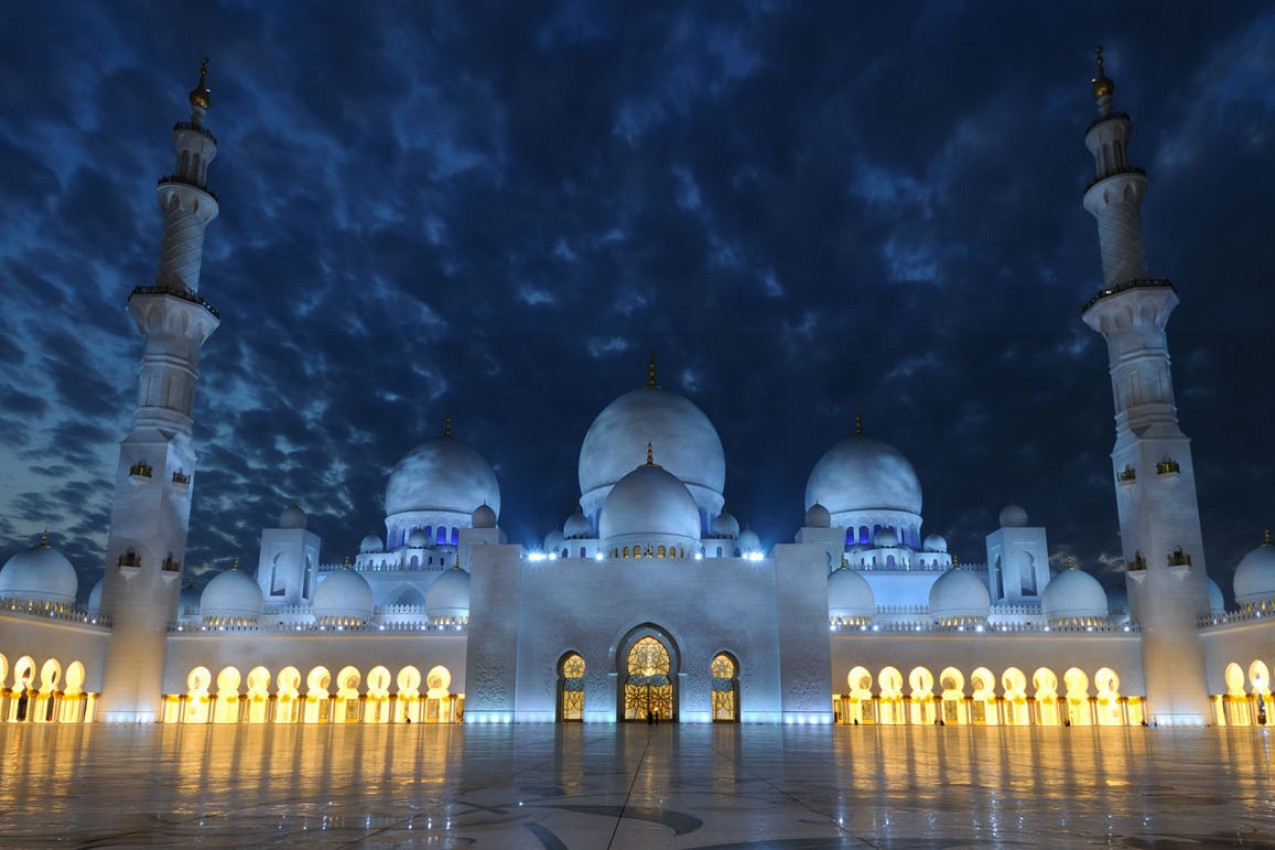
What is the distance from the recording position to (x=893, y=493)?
3491cm

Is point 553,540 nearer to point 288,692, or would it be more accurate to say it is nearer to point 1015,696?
point 288,692

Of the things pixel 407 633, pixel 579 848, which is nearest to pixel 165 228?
pixel 407 633

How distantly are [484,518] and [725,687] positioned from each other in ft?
39.3

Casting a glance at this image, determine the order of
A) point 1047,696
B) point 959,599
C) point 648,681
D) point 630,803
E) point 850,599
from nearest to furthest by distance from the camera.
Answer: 1. point 630,803
2. point 648,681
3. point 1047,696
4. point 959,599
5. point 850,599

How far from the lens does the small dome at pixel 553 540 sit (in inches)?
1266

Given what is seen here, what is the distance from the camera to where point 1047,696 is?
26.3m

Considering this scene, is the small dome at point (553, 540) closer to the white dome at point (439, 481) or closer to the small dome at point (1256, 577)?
the white dome at point (439, 481)

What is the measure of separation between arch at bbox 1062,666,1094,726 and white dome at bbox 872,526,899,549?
809 centimetres

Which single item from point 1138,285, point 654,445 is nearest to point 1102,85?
point 1138,285

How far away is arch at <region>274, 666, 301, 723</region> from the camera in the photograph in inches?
1061

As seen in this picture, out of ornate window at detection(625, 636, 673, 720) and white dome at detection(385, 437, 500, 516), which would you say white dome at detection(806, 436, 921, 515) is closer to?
white dome at detection(385, 437, 500, 516)

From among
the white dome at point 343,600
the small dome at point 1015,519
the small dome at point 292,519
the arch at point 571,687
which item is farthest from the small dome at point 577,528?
the small dome at point 1015,519

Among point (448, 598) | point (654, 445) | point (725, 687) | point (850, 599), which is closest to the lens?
point (725, 687)

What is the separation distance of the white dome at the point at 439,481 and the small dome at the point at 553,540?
3.35 meters
